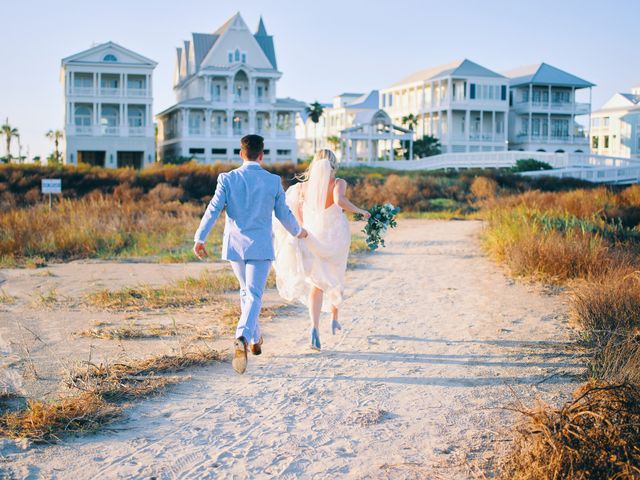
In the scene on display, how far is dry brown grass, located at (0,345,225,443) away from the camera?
539 cm

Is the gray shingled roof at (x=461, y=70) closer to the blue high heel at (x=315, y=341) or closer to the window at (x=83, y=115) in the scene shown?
the window at (x=83, y=115)

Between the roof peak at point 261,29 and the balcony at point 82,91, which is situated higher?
the roof peak at point 261,29

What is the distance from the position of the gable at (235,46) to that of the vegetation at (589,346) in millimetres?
42720

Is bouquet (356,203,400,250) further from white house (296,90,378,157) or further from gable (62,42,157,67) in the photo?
white house (296,90,378,157)

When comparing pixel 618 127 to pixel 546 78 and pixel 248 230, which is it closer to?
pixel 546 78

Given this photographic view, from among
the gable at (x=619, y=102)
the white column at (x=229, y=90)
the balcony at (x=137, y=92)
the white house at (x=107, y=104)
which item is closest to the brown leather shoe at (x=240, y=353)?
the white house at (x=107, y=104)

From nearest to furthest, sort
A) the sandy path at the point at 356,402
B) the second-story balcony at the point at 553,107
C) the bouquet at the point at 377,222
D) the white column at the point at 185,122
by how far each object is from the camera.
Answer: the sandy path at the point at 356,402
the bouquet at the point at 377,222
the white column at the point at 185,122
the second-story balcony at the point at 553,107

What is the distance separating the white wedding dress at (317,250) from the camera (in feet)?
26.5

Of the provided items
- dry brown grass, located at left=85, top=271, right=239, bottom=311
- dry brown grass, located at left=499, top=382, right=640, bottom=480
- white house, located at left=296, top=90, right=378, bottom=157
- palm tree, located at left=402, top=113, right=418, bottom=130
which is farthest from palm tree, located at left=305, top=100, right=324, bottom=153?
dry brown grass, located at left=499, top=382, right=640, bottom=480

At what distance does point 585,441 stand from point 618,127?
83.0 m

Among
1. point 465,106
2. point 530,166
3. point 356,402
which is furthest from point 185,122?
point 356,402

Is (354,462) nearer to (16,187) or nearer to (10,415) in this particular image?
(10,415)

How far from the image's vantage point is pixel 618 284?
902cm

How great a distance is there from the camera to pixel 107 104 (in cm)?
5603
